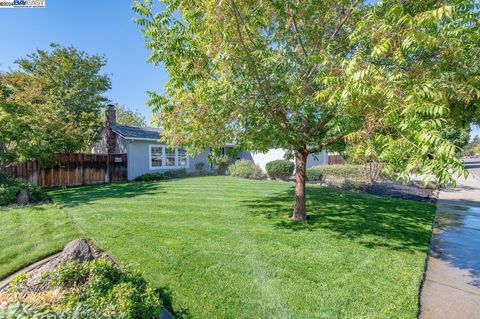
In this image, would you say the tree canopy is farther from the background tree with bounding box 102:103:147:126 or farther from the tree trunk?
the tree trunk

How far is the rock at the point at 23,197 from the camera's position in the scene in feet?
30.8

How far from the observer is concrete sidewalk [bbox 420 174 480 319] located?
3561 millimetres

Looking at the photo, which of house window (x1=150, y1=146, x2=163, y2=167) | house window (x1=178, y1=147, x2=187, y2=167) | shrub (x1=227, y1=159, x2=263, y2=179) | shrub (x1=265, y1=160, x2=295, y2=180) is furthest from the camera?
house window (x1=178, y1=147, x2=187, y2=167)

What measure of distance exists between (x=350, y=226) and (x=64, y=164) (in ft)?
51.0

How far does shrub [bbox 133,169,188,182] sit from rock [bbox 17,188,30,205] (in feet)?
26.5

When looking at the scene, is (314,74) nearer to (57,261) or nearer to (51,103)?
(57,261)

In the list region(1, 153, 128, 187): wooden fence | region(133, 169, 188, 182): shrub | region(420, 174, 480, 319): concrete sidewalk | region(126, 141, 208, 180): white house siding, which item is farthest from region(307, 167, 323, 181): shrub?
region(1, 153, 128, 187): wooden fence

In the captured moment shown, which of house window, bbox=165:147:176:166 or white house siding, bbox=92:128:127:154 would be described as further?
house window, bbox=165:147:176:166

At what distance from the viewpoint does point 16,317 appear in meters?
2.04

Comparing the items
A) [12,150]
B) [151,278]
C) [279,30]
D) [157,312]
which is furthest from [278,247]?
[12,150]

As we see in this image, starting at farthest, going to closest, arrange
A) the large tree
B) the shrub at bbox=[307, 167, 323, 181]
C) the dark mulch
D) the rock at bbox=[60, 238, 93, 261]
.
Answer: the shrub at bbox=[307, 167, 323, 181], the dark mulch, the rock at bbox=[60, 238, 93, 261], the large tree

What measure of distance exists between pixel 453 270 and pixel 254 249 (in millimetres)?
3567

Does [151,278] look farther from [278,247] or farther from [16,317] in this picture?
[278,247]

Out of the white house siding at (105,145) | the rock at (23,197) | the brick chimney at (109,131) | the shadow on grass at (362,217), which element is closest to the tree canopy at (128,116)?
the white house siding at (105,145)
